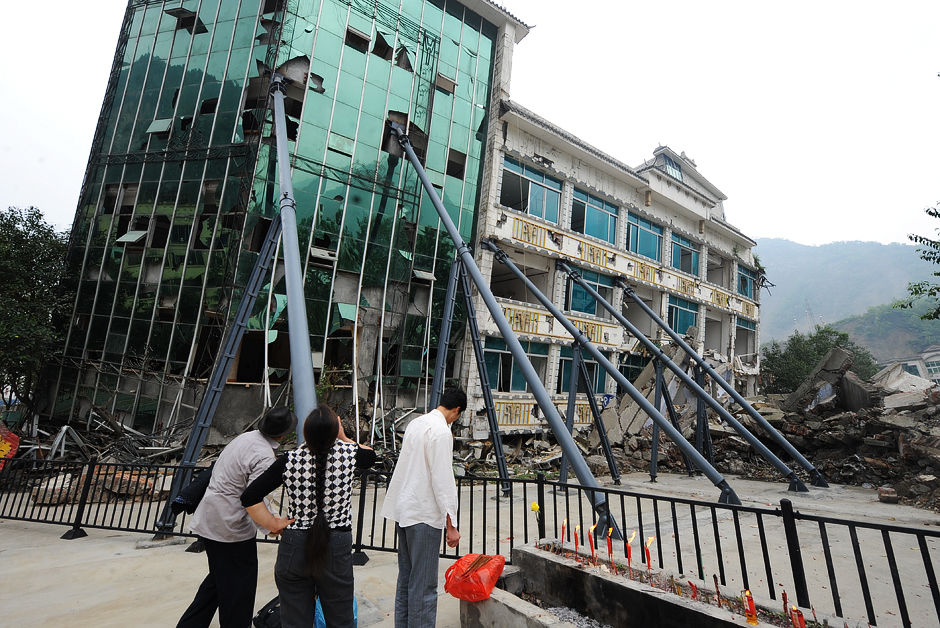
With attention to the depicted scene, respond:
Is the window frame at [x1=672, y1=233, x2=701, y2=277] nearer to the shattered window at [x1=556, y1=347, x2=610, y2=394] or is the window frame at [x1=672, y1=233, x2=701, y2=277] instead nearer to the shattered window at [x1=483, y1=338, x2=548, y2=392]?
the shattered window at [x1=556, y1=347, x2=610, y2=394]

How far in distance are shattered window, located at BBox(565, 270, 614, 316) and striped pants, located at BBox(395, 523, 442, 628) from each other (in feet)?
49.0

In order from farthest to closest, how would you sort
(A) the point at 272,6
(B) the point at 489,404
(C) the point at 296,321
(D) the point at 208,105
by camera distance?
1. (A) the point at 272,6
2. (D) the point at 208,105
3. (B) the point at 489,404
4. (C) the point at 296,321

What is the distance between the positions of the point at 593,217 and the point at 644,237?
3509mm

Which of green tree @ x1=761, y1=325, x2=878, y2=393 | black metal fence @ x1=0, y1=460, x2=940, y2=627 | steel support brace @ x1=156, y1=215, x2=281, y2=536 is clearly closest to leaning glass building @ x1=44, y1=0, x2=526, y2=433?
black metal fence @ x1=0, y1=460, x2=940, y2=627

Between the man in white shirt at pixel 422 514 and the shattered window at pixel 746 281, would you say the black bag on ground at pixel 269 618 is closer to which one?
the man in white shirt at pixel 422 514

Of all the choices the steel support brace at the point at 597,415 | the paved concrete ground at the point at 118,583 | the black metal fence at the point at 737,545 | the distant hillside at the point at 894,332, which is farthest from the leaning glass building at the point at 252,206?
the distant hillside at the point at 894,332

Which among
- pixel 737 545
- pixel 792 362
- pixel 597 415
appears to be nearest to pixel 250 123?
pixel 597 415

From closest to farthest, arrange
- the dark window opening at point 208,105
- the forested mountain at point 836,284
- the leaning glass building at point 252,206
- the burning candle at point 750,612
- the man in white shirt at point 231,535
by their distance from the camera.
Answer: the burning candle at point 750,612, the man in white shirt at point 231,535, the leaning glass building at point 252,206, the dark window opening at point 208,105, the forested mountain at point 836,284

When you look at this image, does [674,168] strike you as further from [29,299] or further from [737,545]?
[29,299]

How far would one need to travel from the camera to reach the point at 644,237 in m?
20.3

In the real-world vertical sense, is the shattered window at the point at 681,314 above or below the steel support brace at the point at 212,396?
above

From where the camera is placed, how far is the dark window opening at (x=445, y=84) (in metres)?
16.1

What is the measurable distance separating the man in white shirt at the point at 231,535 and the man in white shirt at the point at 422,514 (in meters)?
0.85

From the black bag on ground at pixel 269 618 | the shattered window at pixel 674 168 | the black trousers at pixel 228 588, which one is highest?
the shattered window at pixel 674 168
